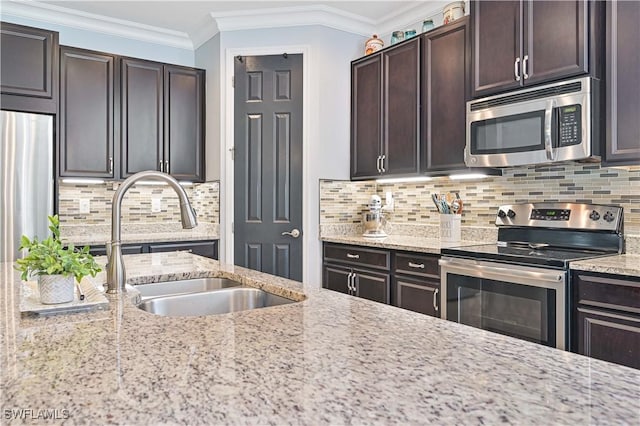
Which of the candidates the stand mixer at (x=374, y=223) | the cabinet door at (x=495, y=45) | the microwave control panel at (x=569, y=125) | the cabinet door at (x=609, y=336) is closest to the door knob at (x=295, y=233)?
the stand mixer at (x=374, y=223)

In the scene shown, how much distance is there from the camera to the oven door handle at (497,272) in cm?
220

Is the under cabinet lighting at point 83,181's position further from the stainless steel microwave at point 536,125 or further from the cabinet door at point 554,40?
the cabinet door at point 554,40

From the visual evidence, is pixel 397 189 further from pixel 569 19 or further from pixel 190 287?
pixel 190 287

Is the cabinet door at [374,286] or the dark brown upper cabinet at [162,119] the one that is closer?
the cabinet door at [374,286]

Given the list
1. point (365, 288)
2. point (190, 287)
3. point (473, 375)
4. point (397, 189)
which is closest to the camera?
point (473, 375)

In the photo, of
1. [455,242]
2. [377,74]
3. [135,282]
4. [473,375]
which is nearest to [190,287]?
[135,282]

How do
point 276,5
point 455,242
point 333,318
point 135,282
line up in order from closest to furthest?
point 333,318
point 135,282
point 455,242
point 276,5

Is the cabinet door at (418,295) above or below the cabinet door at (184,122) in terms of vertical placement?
below

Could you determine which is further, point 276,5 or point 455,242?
point 276,5

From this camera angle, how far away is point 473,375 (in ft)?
2.50

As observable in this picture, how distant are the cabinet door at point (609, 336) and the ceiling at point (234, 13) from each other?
2.55m

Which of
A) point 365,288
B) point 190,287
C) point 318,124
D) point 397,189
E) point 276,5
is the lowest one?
point 365,288

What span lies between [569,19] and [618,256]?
48.8 inches

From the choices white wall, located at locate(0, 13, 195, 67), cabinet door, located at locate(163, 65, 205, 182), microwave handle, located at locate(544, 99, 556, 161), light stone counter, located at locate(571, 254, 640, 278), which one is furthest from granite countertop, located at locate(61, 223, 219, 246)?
light stone counter, located at locate(571, 254, 640, 278)
